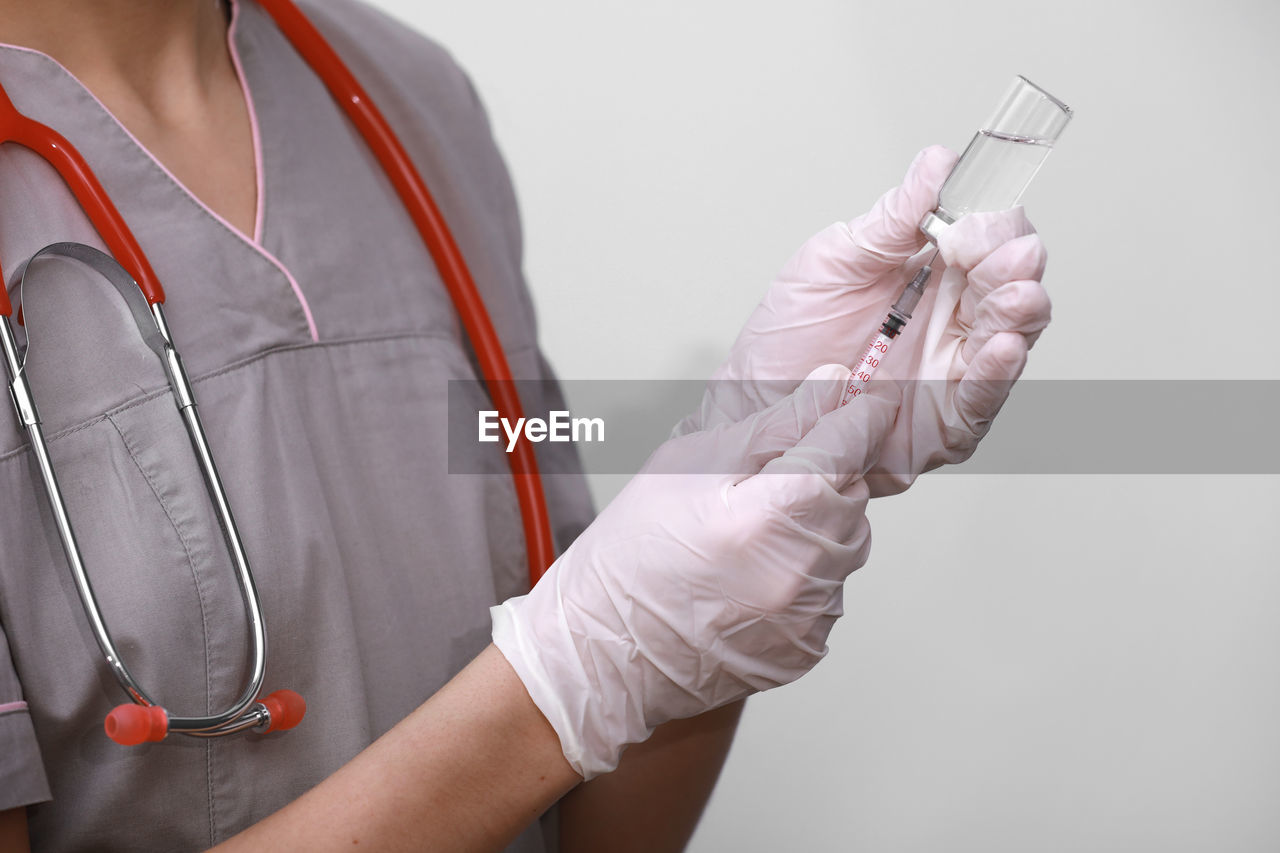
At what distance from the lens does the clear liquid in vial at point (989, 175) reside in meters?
0.65

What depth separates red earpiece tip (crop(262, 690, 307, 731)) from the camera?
2.02 ft

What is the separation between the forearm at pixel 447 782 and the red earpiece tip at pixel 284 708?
51 millimetres

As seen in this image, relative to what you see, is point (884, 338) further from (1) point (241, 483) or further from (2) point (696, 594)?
(1) point (241, 483)

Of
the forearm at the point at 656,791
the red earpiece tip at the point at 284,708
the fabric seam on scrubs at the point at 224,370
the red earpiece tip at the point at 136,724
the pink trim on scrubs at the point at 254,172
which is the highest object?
the pink trim on scrubs at the point at 254,172

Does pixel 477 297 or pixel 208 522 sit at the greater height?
pixel 477 297

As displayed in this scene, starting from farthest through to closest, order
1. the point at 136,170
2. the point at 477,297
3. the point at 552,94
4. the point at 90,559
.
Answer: the point at 552,94 → the point at 477,297 → the point at 136,170 → the point at 90,559

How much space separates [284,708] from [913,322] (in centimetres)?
49

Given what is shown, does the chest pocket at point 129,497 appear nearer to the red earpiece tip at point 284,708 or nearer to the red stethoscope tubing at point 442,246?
the red earpiece tip at point 284,708

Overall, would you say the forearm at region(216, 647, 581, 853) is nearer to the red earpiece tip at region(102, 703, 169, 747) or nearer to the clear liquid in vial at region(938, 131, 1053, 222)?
the red earpiece tip at region(102, 703, 169, 747)

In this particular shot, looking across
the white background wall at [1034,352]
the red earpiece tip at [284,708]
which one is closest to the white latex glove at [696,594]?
the red earpiece tip at [284,708]

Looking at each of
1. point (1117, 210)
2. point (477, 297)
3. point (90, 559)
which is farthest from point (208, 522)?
point (1117, 210)

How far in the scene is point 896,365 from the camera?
72cm

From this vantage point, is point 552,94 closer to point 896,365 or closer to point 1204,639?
point 896,365

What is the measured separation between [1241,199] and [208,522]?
872mm
